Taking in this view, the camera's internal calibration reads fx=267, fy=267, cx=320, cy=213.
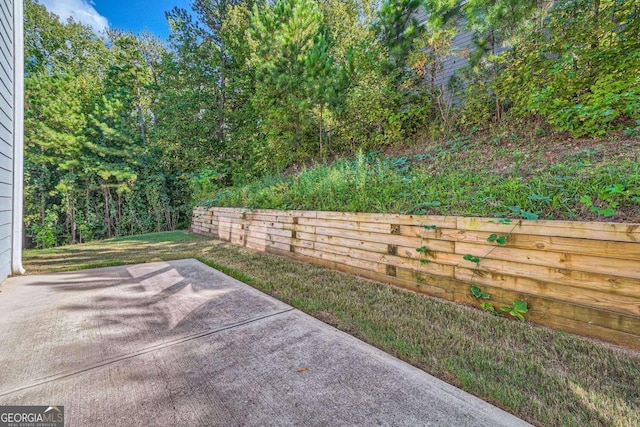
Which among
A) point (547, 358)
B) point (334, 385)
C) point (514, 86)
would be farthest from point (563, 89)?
point (334, 385)

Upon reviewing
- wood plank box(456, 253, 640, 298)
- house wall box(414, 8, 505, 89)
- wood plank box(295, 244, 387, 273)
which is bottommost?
wood plank box(295, 244, 387, 273)

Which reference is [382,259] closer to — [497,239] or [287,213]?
[497,239]

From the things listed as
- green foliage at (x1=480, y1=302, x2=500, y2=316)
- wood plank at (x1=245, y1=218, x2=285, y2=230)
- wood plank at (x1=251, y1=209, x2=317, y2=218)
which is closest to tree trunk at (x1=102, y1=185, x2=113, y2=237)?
wood plank at (x1=245, y1=218, x2=285, y2=230)

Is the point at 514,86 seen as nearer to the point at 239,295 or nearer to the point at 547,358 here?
the point at 547,358

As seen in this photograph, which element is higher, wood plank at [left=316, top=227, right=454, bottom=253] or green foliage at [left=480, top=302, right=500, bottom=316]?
wood plank at [left=316, top=227, right=454, bottom=253]

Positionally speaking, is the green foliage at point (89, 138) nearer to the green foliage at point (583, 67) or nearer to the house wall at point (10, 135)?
the house wall at point (10, 135)

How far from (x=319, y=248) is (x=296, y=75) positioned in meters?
4.08

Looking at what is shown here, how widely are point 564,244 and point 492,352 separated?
867mm

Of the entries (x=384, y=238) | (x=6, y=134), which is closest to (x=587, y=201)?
(x=384, y=238)

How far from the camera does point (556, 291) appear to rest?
1784mm

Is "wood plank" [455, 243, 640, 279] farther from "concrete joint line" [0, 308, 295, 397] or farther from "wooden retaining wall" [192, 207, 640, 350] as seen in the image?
"concrete joint line" [0, 308, 295, 397]

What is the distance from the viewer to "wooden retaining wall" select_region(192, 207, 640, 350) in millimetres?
1572

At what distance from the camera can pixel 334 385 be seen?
4.56 feet

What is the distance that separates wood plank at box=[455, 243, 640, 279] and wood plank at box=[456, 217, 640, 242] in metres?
0.13
